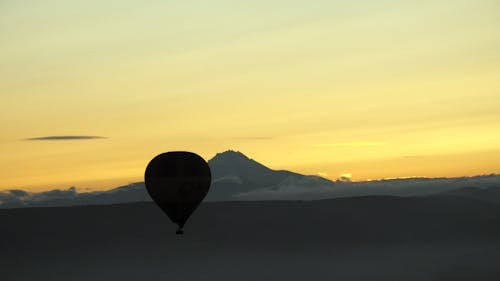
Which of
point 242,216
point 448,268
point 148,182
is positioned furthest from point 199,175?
point 242,216

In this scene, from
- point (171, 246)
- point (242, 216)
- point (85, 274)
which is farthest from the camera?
point (242, 216)

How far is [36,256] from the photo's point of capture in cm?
17300

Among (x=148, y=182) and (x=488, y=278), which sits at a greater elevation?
(x=148, y=182)

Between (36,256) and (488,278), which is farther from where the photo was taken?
(36,256)

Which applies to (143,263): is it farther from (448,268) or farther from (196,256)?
(448,268)

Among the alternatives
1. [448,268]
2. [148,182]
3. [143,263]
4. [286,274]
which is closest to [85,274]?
[143,263]

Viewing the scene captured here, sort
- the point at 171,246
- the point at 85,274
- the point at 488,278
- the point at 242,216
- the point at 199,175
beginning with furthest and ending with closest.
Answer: the point at 242,216
the point at 171,246
the point at 85,274
the point at 488,278
the point at 199,175

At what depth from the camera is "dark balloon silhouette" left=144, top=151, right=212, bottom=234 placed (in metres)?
56.5

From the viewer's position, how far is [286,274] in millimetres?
167875

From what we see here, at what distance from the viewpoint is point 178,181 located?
2265 inches

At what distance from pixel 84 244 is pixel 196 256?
72.2 feet

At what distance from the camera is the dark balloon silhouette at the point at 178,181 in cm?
5653

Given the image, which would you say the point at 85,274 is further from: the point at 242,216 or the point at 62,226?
the point at 242,216

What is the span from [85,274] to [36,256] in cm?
1195
